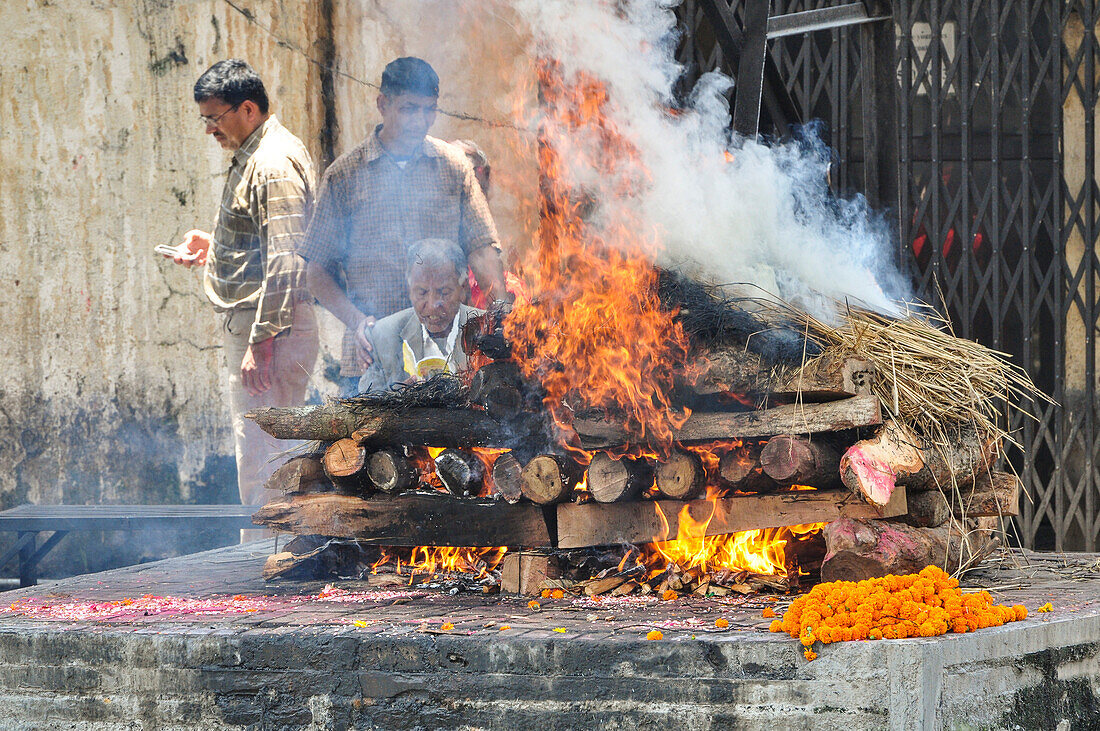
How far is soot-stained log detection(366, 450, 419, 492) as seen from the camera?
15.2ft

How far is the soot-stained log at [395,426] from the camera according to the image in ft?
15.1

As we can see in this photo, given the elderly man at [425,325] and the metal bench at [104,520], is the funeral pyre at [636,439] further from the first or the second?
the metal bench at [104,520]

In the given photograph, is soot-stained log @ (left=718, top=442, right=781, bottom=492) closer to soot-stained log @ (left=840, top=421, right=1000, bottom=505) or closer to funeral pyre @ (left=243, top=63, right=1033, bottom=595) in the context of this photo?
funeral pyre @ (left=243, top=63, right=1033, bottom=595)

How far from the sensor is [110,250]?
810 cm

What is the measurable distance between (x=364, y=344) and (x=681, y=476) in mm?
2200

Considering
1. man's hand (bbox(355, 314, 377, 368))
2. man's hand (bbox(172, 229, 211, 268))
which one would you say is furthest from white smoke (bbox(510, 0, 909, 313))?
man's hand (bbox(172, 229, 211, 268))

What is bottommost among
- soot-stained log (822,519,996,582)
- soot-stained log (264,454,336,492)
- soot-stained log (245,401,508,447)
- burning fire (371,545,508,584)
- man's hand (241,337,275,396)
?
burning fire (371,545,508,584)

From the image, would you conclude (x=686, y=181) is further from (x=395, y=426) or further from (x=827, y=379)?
(x=395, y=426)

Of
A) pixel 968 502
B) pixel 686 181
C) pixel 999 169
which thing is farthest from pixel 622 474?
pixel 999 169

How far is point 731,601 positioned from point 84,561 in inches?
228

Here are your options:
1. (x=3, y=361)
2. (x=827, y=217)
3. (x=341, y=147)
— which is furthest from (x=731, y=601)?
(x=3, y=361)

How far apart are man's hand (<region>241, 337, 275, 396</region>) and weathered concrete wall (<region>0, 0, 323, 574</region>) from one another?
191cm

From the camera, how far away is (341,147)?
779 cm

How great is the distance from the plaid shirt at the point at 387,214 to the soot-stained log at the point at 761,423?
2221 mm
